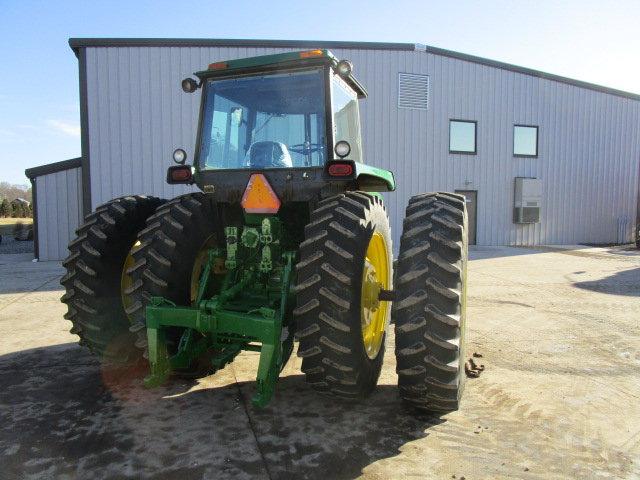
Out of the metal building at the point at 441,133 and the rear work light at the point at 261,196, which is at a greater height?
the metal building at the point at 441,133

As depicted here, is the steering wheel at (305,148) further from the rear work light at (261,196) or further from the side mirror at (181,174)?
the side mirror at (181,174)

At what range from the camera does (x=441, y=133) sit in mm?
15188

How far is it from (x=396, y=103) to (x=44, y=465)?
13650mm

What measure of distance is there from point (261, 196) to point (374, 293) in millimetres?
1086

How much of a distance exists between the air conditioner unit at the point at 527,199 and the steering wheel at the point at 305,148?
14308mm

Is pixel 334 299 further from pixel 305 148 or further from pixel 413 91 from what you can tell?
pixel 413 91

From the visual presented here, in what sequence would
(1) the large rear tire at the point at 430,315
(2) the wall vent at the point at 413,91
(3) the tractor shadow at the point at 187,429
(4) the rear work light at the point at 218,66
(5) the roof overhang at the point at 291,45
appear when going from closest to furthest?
(3) the tractor shadow at the point at 187,429 → (1) the large rear tire at the point at 430,315 → (4) the rear work light at the point at 218,66 → (5) the roof overhang at the point at 291,45 → (2) the wall vent at the point at 413,91

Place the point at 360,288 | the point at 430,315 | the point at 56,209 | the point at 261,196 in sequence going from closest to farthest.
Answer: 1. the point at 430,315
2. the point at 360,288
3. the point at 261,196
4. the point at 56,209

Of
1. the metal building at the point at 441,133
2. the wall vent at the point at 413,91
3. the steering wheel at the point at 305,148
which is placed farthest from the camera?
the wall vent at the point at 413,91

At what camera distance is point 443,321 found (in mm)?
2818

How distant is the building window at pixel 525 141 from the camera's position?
16.4 m

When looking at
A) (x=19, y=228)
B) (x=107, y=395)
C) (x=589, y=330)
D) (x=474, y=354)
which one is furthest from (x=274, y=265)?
(x=19, y=228)

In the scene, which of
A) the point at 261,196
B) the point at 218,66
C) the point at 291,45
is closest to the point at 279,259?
the point at 261,196

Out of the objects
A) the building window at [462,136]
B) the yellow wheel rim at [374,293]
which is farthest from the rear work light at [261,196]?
the building window at [462,136]
